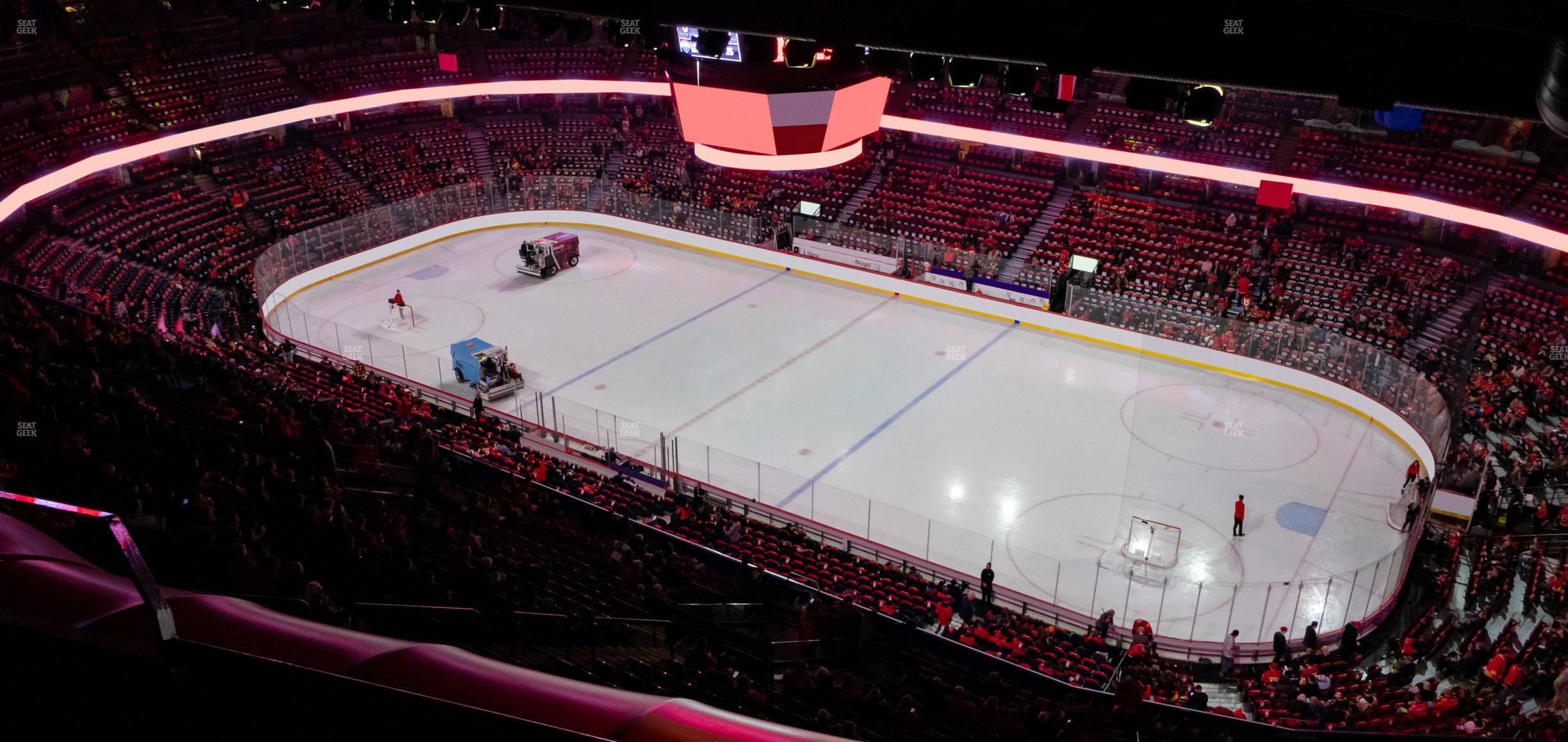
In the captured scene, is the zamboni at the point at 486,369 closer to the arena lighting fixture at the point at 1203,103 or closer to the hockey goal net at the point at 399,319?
the hockey goal net at the point at 399,319

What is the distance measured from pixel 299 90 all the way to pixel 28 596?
123ft

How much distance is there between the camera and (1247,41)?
7.98 metres

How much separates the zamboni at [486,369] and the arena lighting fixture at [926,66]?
14877 millimetres

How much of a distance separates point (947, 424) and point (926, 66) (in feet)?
42.1

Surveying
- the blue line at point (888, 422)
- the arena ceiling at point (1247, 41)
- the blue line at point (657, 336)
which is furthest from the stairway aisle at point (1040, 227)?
the arena ceiling at point (1247, 41)

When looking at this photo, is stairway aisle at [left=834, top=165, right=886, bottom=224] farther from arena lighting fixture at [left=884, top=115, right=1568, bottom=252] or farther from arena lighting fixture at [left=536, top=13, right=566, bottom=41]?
arena lighting fixture at [left=536, top=13, right=566, bottom=41]

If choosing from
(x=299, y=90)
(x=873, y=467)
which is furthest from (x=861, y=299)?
(x=299, y=90)

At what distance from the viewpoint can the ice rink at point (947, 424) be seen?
58.2 ft

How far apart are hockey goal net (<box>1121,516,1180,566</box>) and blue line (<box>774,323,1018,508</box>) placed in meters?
5.60

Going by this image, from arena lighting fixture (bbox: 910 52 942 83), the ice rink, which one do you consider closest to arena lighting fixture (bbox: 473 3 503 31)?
arena lighting fixture (bbox: 910 52 942 83)

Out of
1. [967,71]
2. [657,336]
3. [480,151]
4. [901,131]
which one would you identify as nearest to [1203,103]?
[967,71]

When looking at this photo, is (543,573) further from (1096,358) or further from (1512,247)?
(1512,247)

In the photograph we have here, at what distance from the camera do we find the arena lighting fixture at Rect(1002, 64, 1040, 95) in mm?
10281

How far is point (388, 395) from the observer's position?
21547mm
